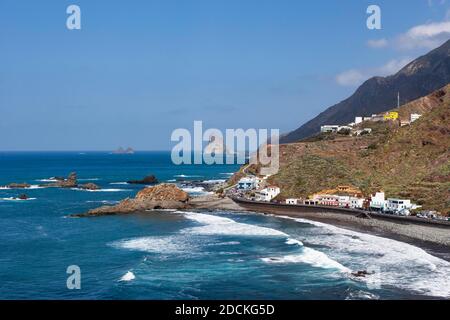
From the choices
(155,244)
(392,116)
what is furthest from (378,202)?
(392,116)

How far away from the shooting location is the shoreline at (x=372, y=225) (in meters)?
55.5

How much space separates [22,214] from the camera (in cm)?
8606

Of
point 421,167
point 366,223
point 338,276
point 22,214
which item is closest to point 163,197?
point 22,214

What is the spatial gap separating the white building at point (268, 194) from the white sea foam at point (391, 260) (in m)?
34.4

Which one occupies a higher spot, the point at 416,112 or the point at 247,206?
the point at 416,112

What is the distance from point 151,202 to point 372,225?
136ft

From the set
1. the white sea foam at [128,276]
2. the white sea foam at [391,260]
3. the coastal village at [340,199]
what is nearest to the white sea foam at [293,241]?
the white sea foam at [391,260]

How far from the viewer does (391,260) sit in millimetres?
47156

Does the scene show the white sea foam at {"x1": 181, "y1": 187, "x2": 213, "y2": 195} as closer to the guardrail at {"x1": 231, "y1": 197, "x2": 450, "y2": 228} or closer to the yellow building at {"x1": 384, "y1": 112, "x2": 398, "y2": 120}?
the guardrail at {"x1": 231, "y1": 197, "x2": 450, "y2": 228}

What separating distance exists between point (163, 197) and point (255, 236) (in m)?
38.3

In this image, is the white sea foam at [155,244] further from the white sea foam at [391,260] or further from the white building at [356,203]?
the white building at [356,203]
